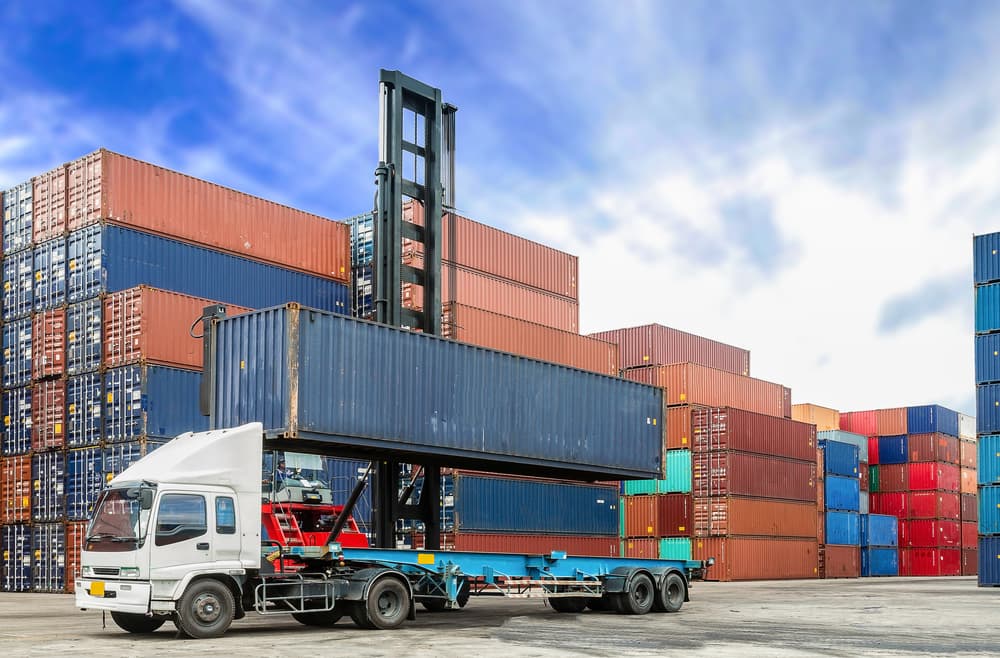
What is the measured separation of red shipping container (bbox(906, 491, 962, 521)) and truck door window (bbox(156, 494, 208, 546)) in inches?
2277

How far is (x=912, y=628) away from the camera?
1920cm

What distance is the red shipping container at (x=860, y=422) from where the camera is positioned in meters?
70.7

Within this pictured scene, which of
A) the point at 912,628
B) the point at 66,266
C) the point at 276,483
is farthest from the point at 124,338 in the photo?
the point at 912,628

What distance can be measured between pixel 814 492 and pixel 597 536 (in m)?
19.8

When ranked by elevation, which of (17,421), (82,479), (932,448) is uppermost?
(17,421)

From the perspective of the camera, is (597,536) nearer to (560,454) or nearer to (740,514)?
(740,514)

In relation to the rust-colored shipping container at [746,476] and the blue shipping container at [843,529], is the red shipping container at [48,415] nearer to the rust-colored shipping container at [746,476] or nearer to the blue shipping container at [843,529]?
the rust-colored shipping container at [746,476]

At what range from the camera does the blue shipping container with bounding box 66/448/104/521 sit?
107 feet

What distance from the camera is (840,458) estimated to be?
60.1m

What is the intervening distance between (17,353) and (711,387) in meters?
30.6

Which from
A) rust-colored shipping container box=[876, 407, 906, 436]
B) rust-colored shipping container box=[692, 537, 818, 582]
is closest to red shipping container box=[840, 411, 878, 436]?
rust-colored shipping container box=[876, 407, 906, 436]

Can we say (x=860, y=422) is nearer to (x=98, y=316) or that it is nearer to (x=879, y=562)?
(x=879, y=562)

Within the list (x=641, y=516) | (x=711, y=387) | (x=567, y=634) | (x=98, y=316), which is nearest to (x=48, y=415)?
(x=98, y=316)

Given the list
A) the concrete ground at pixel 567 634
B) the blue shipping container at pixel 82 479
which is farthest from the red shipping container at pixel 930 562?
the blue shipping container at pixel 82 479
